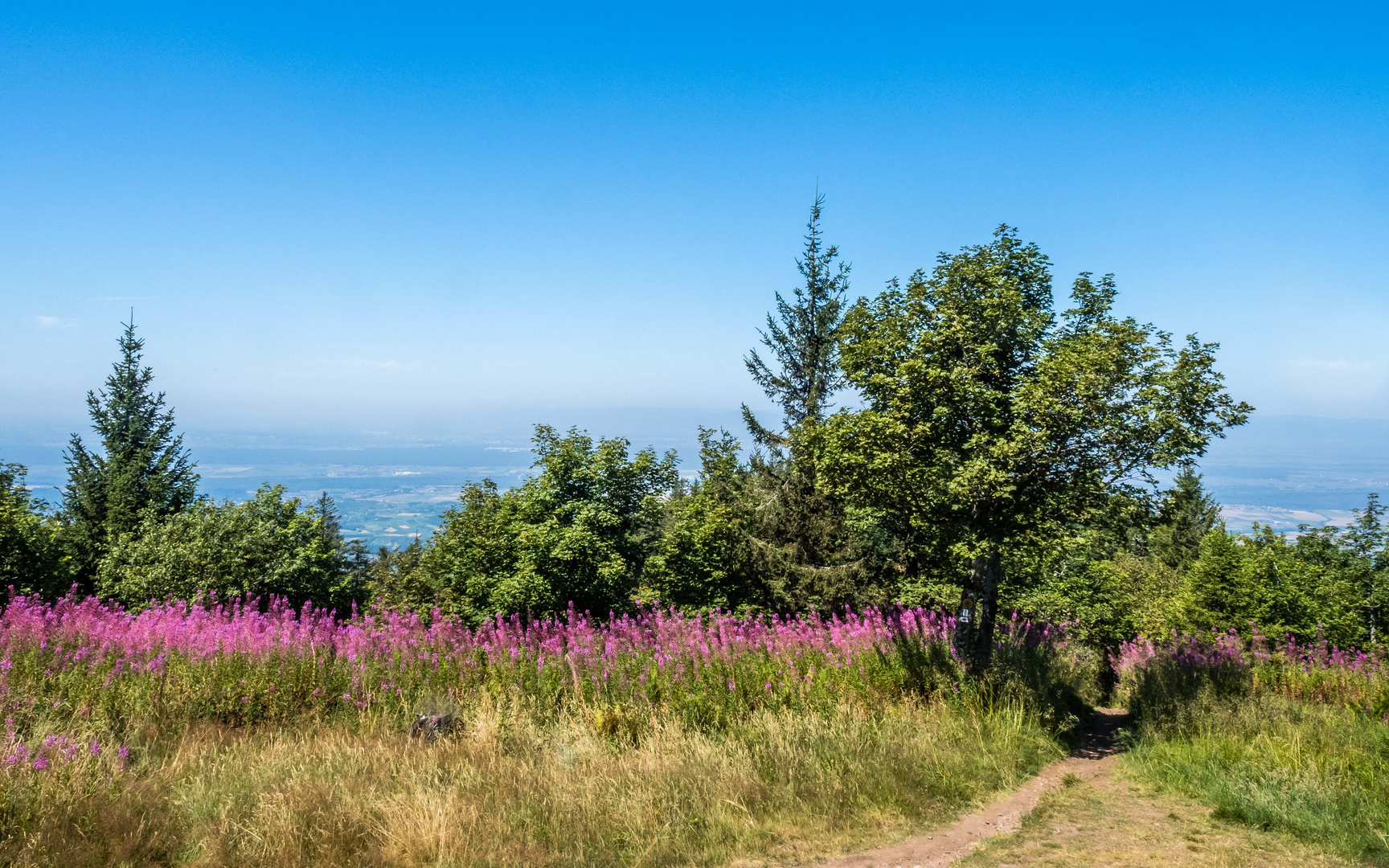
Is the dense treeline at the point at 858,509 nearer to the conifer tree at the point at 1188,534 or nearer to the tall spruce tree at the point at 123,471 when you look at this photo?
the tall spruce tree at the point at 123,471

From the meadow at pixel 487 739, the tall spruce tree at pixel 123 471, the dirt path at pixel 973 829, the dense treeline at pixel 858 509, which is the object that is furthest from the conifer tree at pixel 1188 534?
the tall spruce tree at pixel 123 471

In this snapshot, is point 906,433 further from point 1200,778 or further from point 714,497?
point 714,497

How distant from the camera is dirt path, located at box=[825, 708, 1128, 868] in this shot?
4770 millimetres

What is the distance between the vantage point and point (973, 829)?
538 centimetres

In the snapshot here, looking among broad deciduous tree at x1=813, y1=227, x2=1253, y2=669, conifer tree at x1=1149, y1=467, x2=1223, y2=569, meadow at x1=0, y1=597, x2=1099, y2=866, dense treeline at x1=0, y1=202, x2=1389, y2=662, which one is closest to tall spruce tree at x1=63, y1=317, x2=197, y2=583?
dense treeline at x1=0, y1=202, x2=1389, y2=662

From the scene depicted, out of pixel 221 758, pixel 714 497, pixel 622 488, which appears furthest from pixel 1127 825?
pixel 714 497

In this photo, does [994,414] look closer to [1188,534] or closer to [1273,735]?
[1273,735]

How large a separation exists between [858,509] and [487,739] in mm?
6084

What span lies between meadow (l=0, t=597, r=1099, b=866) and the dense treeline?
2.01 metres

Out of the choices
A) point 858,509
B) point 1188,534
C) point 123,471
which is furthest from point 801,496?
point 1188,534

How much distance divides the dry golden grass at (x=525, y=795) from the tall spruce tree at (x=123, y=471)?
1788 centimetres

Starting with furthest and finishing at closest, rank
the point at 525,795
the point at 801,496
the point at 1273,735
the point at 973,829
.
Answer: the point at 801,496 → the point at 1273,735 → the point at 973,829 → the point at 525,795

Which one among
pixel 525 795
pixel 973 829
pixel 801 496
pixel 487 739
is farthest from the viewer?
pixel 801 496

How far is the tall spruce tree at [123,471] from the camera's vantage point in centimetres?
2014
